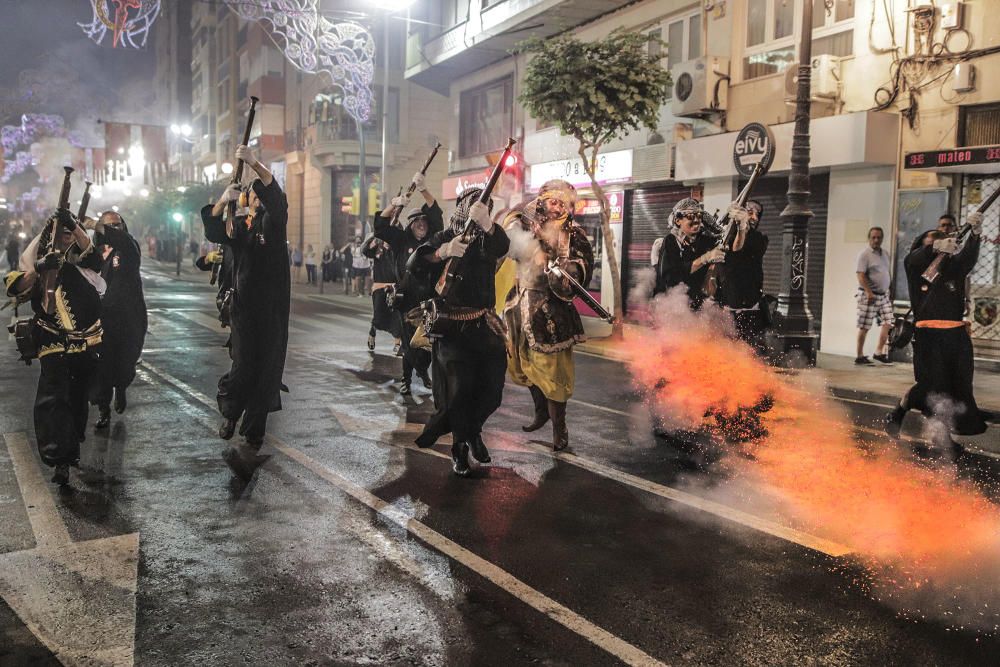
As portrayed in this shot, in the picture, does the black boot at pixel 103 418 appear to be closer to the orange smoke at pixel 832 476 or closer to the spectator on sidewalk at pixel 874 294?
the orange smoke at pixel 832 476

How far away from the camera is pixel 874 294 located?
523 inches

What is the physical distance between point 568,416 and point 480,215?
314 centimetres

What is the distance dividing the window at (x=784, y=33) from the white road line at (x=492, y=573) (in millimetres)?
12509

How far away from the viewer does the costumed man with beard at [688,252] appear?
7.82 metres

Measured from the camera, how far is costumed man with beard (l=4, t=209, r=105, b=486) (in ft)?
18.5

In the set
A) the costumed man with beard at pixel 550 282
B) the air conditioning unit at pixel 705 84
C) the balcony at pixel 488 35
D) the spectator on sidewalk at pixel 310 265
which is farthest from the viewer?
the spectator on sidewalk at pixel 310 265

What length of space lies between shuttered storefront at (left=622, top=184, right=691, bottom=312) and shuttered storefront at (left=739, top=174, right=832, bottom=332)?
8.52 ft

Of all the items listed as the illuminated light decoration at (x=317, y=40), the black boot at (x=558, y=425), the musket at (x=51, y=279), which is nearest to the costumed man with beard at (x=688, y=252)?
the black boot at (x=558, y=425)

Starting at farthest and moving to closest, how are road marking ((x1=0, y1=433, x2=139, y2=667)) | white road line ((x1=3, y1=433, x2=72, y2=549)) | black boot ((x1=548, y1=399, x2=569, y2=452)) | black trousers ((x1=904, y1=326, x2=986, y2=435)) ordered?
black trousers ((x1=904, y1=326, x2=986, y2=435))
black boot ((x1=548, y1=399, x2=569, y2=452))
white road line ((x1=3, y1=433, x2=72, y2=549))
road marking ((x1=0, y1=433, x2=139, y2=667))

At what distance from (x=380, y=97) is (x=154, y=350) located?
27.7 meters

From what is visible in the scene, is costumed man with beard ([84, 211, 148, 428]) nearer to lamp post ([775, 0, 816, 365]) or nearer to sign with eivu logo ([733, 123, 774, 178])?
lamp post ([775, 0, 816, 365])

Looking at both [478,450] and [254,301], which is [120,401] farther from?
[478,450]

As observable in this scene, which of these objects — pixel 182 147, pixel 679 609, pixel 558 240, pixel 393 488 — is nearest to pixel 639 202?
pixel 558 240

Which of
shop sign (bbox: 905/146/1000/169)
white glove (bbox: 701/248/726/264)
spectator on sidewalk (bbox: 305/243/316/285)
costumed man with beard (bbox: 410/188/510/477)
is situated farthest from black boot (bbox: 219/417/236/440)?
spectator on sidewalk (bbox: 305/243/316/285)
